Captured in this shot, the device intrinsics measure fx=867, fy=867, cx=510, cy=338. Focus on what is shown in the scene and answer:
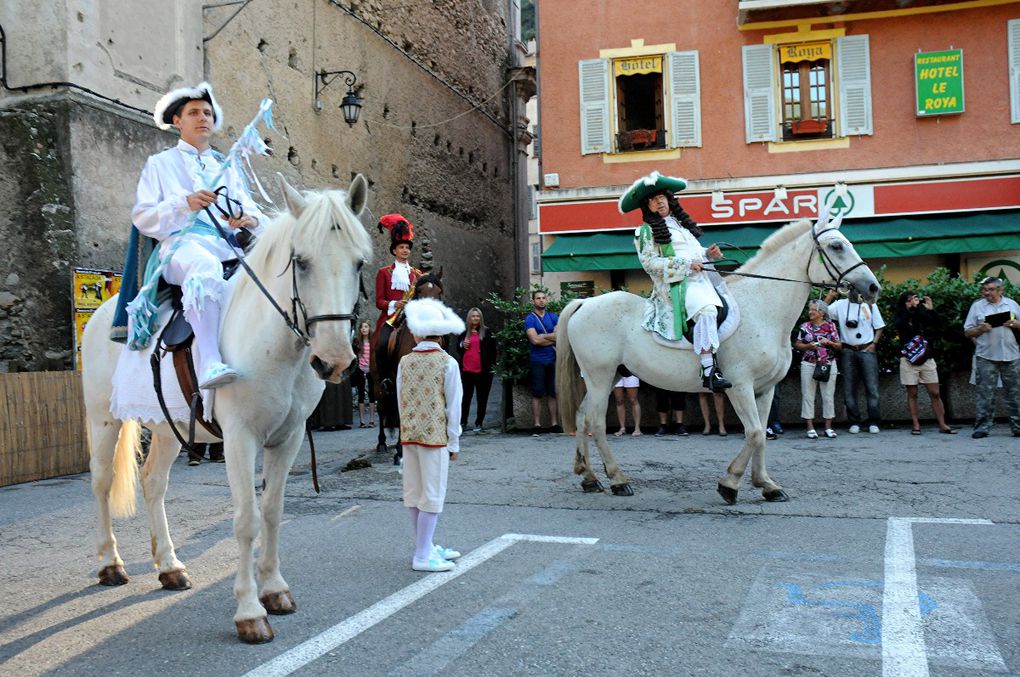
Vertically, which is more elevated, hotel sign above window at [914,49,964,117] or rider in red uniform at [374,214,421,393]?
hotel sign above window at [914,49,964,117]

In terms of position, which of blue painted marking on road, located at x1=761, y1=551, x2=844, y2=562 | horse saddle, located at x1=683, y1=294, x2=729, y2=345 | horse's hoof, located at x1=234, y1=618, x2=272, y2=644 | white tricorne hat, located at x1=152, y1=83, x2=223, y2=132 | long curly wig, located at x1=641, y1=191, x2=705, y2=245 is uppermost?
white tricorne hat, located at x1=152, y1=83, x2=223, y2=132

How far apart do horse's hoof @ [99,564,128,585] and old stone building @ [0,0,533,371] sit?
22.8 feet

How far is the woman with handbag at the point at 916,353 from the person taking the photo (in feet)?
37.6

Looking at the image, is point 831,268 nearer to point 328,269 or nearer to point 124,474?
point 328,269

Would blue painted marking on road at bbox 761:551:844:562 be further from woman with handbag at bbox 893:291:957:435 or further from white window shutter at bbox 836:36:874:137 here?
white window shutter at bbox 836:36:874:137

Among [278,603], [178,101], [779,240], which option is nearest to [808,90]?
[779,240]

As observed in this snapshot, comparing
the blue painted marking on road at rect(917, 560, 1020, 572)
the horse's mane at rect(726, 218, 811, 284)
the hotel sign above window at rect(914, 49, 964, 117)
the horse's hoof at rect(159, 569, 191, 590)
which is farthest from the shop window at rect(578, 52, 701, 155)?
the horse's hoof at rect(159, 569, 191, 590)

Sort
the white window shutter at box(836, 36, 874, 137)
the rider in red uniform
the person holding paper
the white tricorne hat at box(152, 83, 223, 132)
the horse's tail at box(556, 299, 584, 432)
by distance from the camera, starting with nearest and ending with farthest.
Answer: the white tricorne hat at box(152, 83, 223, 132) → the horse's tail at box(556, 299, 584, 432) → the rider in red uniform → the person holding paper → the white window shutter at box(836, 36, 874, 137)

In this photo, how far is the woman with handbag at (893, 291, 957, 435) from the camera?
37.6 ft

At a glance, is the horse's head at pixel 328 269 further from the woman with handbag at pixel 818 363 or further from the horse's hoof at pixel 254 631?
the woman with handbag at pixel 818 363

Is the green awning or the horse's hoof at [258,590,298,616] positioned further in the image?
the green awning

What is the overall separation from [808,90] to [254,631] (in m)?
17.2

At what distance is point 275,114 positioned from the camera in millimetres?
15680

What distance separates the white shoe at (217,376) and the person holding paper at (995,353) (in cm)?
977
